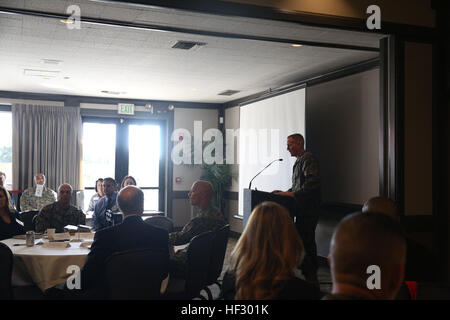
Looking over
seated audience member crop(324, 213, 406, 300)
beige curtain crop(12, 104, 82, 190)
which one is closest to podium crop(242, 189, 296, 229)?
seated audience member crop(324, 213, 406, 300)

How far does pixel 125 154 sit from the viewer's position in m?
10.5

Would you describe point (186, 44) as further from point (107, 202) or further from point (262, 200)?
point (107, 202)

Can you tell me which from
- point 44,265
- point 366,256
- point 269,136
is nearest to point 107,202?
point 44,265

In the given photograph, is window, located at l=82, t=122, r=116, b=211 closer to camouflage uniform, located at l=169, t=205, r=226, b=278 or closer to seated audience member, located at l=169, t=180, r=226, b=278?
seated audience member, located at l=169, t=180, r=226, b=278

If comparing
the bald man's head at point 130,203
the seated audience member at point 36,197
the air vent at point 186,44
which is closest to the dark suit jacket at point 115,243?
the bald man's head at point 130,203

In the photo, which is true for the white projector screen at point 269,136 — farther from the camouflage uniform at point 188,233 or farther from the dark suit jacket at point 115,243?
the dark suit jacket at point 115,243

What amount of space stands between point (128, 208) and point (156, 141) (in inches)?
298

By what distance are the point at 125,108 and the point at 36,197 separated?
2.82 m

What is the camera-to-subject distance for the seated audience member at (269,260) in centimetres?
185

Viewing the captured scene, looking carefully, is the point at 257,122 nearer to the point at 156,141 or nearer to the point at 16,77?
the point at 156,141

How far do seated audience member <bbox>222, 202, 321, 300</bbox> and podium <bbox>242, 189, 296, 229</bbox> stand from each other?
3.52 m

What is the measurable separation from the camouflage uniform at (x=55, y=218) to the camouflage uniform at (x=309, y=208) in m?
2.56

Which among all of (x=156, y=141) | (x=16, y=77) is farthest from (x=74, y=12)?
(x=156, y=141)

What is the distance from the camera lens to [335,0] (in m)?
4.15
